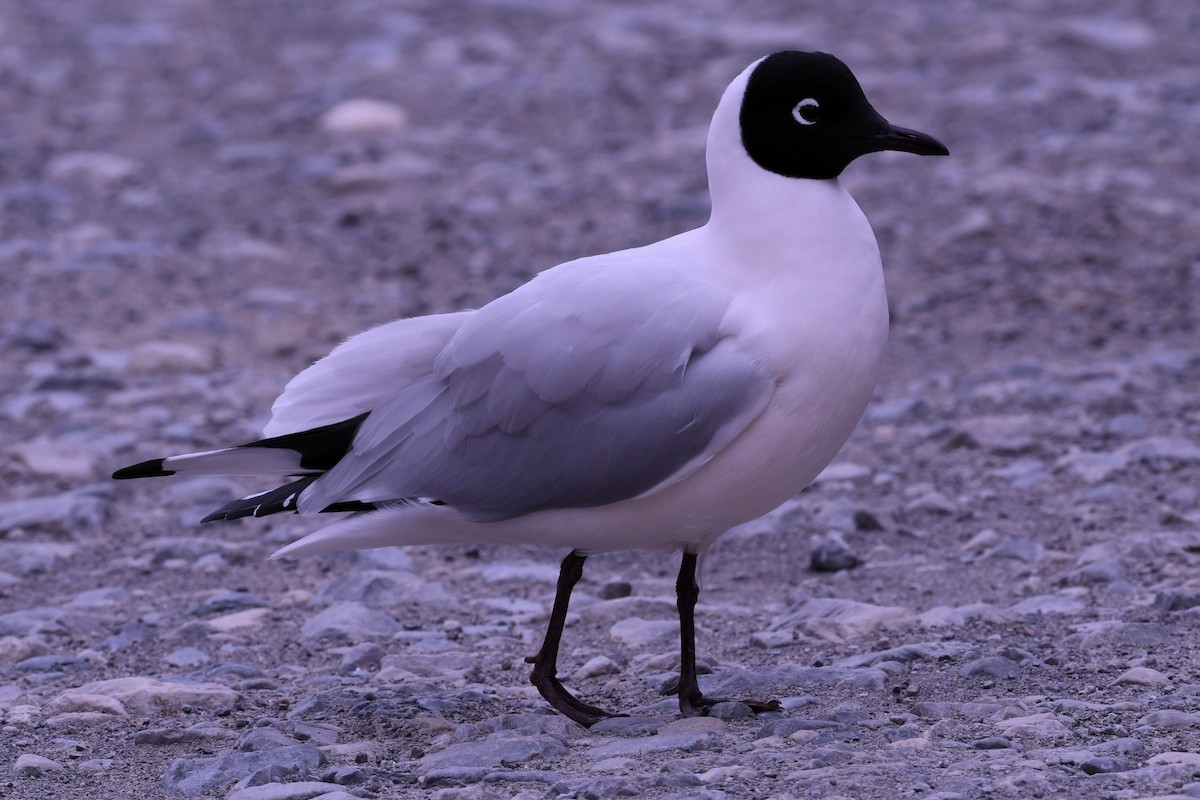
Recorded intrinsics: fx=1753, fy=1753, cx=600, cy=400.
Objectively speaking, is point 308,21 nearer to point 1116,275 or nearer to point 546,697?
point 1116,275

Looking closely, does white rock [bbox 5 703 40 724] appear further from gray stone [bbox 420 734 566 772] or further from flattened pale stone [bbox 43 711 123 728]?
gray stone [bbox 420 734 566 772]

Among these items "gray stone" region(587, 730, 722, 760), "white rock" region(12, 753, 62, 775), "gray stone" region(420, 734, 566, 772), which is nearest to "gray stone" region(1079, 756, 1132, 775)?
"gray stone" region(587, 730, 722, 760)

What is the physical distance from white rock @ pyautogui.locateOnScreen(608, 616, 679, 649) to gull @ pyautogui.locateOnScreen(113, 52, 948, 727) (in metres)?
0.72

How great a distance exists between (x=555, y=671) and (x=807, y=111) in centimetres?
163

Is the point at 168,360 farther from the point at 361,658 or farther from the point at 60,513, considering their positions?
the point at 361,658

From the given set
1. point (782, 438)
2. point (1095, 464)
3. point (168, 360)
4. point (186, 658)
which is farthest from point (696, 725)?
point (168, 360)

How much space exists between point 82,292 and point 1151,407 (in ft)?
18.2

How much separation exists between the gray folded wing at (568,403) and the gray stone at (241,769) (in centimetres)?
73

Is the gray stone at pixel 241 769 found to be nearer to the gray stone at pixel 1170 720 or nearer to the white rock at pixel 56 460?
the gray stone at pixel 1170 720

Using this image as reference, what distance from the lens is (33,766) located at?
4.29 metres

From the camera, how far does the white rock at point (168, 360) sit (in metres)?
8.51

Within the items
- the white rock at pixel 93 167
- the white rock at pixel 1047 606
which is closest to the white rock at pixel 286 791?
the white rock at pixel 1047 606

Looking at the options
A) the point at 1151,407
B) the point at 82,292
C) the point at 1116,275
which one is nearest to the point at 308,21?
the point at 82,292

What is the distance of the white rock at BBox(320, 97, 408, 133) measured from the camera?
39.7 feet
